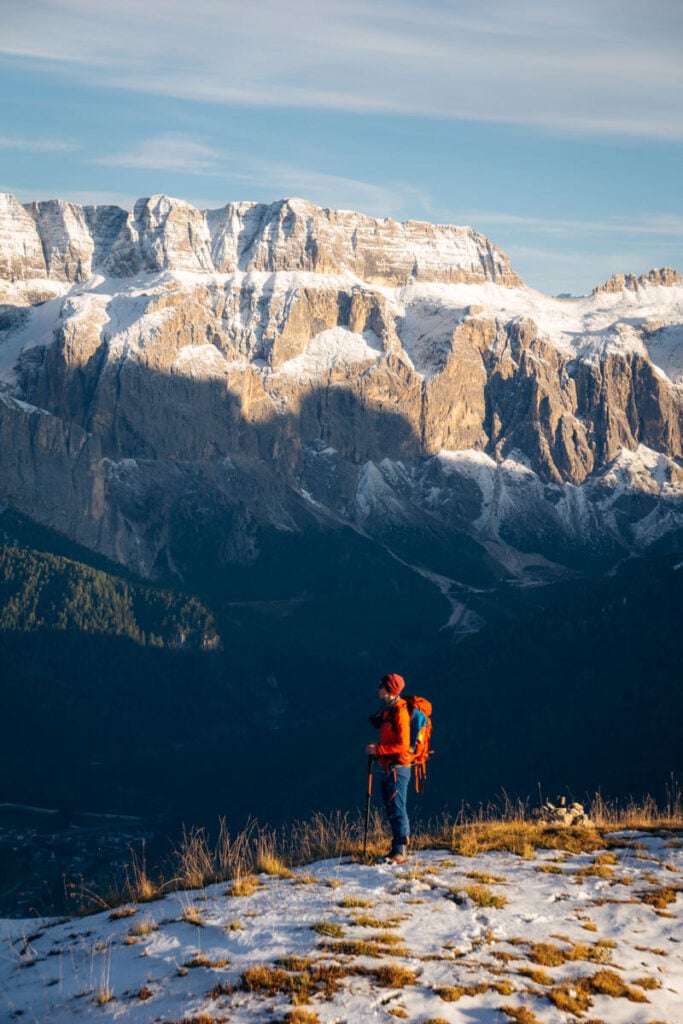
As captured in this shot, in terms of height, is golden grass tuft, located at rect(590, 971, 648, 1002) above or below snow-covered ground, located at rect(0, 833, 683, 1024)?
below

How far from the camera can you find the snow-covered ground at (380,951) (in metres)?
24.7

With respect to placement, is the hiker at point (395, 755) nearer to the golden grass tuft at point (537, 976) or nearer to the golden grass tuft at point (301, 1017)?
the golden grass tuft at point (537, 976)

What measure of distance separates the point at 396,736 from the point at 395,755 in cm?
51

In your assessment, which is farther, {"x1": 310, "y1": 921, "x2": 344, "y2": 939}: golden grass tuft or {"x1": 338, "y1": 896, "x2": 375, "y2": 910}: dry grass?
{"x1": 338, "y1": 896, "x2": 375, "y2": 910}: dry grass

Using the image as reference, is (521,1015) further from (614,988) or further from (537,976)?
(614,988)

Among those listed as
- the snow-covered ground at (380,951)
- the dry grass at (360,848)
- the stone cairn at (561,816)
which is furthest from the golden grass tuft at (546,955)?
the stone cairn at (561,816)

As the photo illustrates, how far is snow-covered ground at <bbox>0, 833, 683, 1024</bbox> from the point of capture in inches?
971

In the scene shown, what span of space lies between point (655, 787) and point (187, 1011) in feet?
490

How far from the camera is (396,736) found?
1316 inches

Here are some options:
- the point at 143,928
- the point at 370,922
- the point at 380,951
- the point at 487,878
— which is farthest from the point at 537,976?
the point at 143,928

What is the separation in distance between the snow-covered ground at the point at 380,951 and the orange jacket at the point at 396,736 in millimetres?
2731

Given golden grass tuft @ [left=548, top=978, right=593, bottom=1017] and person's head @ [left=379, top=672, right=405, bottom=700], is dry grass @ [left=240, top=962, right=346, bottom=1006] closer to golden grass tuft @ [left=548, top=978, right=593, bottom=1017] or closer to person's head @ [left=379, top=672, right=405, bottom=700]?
golden grass tuft @ [left=548, top=978, right=593, bottom=1017]

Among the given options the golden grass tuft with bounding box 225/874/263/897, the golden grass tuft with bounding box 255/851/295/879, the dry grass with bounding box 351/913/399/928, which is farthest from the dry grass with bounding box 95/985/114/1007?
the golden grass tuft with bounding box 255/851/295/879

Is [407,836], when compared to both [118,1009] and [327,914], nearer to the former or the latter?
[327,914]
